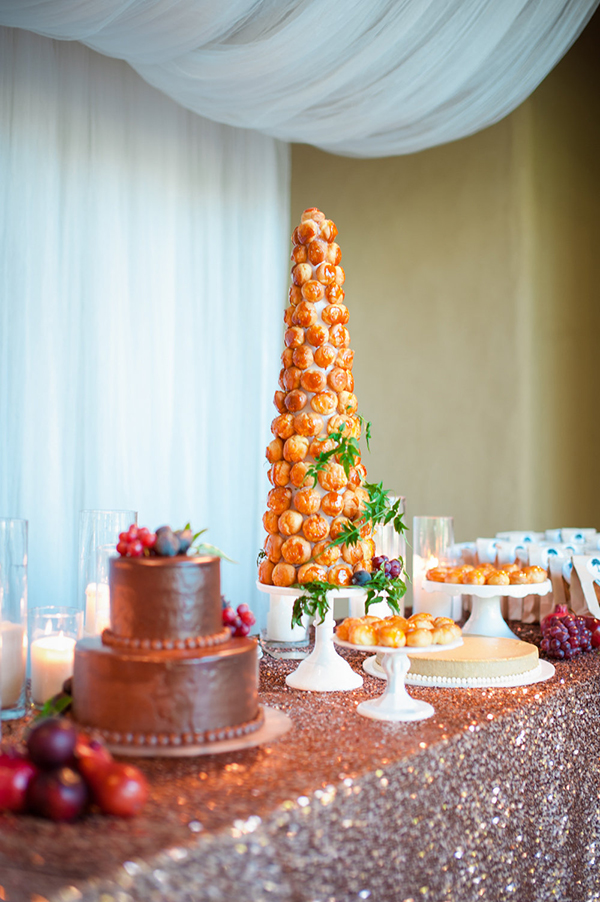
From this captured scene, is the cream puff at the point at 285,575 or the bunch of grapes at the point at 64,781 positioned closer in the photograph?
the bunch of grapes at the point at 64,781

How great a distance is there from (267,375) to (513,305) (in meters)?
1.30

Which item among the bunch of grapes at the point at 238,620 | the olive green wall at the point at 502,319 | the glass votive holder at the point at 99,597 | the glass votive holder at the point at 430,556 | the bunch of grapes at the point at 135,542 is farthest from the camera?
the olive green wall at the point at 502,319

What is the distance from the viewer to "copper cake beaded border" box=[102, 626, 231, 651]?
1184 mm

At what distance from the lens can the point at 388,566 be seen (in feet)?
→ 5.32

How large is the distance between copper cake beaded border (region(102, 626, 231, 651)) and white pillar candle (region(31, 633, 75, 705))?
234mm

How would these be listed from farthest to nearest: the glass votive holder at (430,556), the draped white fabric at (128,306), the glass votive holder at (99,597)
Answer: the draped white fabric at (128,306) → the glass votive holder at (430,556) → the glass votive holder at (99,597)

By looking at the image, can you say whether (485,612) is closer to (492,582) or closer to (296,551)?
(492,582)

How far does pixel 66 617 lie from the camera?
1.47 meters

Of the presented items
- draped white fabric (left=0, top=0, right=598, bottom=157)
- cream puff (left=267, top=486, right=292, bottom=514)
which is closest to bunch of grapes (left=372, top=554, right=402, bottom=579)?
cream puff (left=267, top=486, right=292, bottom=514)

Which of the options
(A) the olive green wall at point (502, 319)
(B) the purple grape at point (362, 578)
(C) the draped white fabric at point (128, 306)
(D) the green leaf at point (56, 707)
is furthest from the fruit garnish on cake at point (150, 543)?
(A) the olive green wall at point (502, 319)

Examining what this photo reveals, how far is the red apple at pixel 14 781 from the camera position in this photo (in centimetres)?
95

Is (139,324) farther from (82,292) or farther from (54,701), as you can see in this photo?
(54,701)

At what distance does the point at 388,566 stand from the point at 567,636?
24.3 inches

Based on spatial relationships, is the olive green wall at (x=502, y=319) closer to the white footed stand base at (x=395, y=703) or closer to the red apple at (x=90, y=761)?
the white footed stand base at (x=395, y=703)
